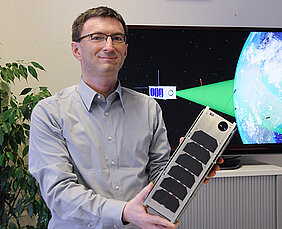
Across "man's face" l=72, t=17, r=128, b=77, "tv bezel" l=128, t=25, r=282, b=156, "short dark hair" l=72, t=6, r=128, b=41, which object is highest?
"short dark hair" l=72, t=6, r=128, b=41

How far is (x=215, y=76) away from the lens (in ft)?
8.94

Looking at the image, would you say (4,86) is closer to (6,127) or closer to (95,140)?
(6,127)

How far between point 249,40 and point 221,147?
1.78m

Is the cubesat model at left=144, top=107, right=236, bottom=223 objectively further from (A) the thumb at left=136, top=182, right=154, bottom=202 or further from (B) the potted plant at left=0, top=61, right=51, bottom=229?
(B) the potted plant at left=0, top=61, right=51, bottom=229

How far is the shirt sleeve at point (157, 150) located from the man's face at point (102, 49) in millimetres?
280

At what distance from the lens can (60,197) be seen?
129 centimetres

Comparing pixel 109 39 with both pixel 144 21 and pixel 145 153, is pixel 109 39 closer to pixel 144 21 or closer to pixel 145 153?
pixel 145 153

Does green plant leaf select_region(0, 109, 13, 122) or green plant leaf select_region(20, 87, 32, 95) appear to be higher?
green plant leaf select_region(20, 87, 32, 95)

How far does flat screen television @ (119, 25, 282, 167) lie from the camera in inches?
104

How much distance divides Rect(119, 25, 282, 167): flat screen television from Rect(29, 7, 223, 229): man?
110 cm

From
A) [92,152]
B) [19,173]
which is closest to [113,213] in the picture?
[92,152]

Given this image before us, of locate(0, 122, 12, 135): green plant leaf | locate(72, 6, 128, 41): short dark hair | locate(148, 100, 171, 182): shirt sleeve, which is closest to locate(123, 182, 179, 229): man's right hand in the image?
locate(148, 100, 171, 182): shirt sleeve

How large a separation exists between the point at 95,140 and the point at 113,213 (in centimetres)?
31

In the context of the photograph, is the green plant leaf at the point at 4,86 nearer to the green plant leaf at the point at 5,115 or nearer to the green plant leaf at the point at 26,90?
the green plant leaf at the point at 26,90
